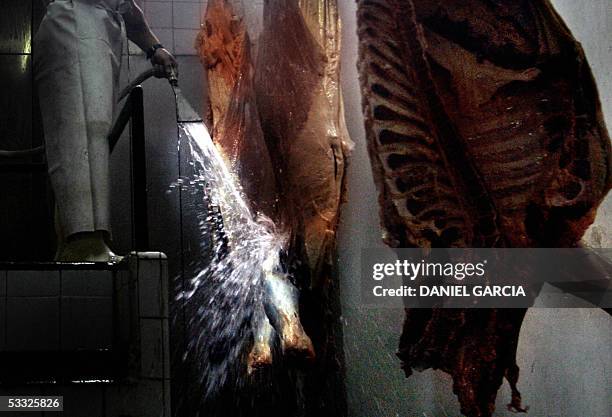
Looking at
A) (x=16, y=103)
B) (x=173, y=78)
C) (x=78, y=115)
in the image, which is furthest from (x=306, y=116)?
(x=16, y=103)

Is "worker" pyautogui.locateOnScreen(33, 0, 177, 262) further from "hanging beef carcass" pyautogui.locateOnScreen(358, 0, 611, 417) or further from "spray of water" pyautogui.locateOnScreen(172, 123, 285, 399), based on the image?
"hanging beef carcass" pyautogui.locateOnScreen(358, 0, 611, 417)

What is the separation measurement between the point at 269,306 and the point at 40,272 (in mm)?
362

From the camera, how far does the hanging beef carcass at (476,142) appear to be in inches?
59.3

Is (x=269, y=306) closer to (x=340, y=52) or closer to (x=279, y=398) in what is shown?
(x=279, y=398)

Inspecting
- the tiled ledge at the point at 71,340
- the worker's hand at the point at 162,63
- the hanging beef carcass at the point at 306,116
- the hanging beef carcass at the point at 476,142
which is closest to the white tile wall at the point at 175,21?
the worker's hand at the point at 162,63

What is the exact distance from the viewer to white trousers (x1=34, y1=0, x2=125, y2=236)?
4.58 ft

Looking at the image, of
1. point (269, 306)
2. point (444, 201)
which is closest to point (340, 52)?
point (444, 201)

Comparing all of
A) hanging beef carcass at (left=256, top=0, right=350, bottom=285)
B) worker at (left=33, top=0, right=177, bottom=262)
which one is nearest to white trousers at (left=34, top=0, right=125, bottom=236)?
worker at (left=33, top=0, right=177, bottom=262)

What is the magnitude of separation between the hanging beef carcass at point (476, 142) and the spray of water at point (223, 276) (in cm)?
24

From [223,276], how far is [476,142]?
0.52 meters

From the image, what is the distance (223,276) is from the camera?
1.50 m

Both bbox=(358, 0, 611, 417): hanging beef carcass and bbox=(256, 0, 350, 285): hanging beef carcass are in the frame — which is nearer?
bbox=(256, 0, 350, 285): hanging beef carcass

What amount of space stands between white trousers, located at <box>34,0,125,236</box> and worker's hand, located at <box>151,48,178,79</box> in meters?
0.08

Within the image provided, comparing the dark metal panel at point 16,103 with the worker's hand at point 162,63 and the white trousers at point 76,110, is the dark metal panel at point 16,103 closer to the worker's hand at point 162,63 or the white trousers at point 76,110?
the white trousers at point 76,110
